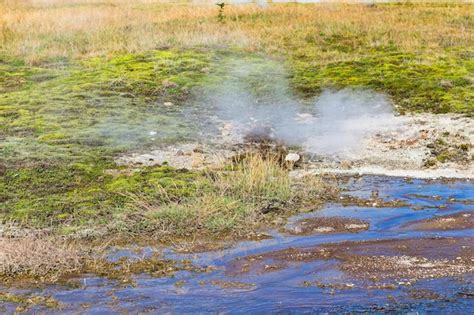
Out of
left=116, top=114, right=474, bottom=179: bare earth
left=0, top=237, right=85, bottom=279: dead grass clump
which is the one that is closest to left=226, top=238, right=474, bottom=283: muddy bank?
left=0, top=237, right=85, bottom=279: dead grass clump

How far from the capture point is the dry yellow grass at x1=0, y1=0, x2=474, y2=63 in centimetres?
2652

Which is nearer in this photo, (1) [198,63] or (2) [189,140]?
(2) [189,140]

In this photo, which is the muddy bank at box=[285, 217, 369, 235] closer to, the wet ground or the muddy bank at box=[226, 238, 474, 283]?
the wet ground

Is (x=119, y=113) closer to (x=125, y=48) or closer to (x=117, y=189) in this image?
(x=117, y=189)

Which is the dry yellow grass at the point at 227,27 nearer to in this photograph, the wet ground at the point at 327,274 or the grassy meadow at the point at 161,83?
the grassy meadow at the point at 161,83

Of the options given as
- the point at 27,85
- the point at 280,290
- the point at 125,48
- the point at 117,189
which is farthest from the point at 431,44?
the point at 280,290

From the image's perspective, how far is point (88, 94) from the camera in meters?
20.5

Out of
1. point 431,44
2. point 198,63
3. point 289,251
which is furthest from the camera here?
point 431,44

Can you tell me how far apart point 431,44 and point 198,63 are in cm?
902

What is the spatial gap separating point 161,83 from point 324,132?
257 inches

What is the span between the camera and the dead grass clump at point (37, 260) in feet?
32.7

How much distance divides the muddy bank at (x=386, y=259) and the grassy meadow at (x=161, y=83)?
4.73 feet

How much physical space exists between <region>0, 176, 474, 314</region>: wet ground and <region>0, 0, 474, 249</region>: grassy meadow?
1.20 metres

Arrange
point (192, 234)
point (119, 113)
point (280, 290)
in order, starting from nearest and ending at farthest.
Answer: point (280, 290) < point (192, 234) < point (119, 113)
